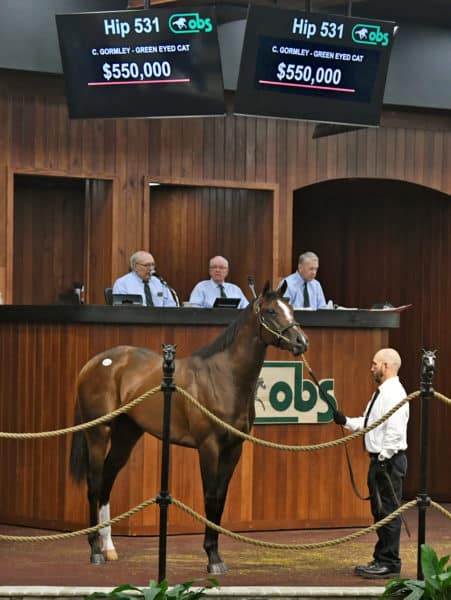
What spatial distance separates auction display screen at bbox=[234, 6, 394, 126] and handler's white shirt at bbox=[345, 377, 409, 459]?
3.02 meters

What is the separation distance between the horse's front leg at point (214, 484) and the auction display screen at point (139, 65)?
2.96 m

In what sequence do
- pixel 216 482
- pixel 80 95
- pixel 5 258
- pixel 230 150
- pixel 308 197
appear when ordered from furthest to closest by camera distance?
pixel 308 197 → pixel 230 150 → pixel 5 258 → pixel 80 95 → pixel 216 482

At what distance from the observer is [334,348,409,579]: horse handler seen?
733cm

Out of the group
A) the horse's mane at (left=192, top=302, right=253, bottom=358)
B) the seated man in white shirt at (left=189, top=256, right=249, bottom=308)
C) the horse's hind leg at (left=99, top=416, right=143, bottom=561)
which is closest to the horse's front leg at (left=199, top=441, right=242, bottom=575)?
the horse's mane at (left=192, top=302, right=253, bottom=358)

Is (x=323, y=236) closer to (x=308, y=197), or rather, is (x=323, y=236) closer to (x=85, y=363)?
(x=308, y=197)

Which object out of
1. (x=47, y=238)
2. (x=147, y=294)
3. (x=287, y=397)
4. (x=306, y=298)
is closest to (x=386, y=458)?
(x=287, y=397)

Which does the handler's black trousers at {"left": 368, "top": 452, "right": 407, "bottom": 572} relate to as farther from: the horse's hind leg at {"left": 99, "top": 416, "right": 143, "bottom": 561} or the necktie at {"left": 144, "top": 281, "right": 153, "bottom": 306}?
the necktie at {"left": 144, "top": 281, "right": 153, "bottom": 306}

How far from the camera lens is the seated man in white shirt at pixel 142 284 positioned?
9.97 m

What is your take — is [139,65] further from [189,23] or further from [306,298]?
[306,298]

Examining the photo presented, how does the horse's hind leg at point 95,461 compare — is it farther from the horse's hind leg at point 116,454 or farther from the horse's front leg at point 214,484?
the horse's front leg at point 214,484

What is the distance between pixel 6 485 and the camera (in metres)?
9.56

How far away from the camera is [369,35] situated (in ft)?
32.4

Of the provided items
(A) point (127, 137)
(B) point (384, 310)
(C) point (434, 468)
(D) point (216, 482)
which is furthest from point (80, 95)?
(C) point (434, 468)

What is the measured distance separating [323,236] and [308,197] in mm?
401
